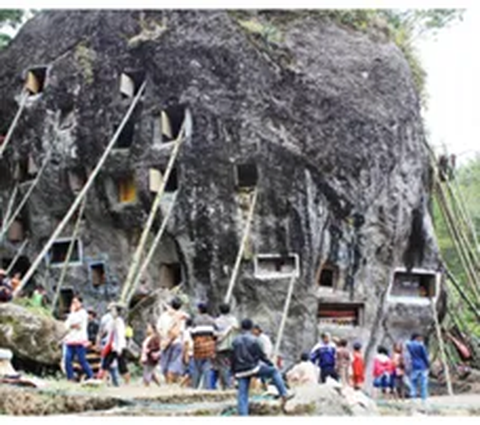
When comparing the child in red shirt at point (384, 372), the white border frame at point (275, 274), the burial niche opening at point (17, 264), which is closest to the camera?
the child in red shirt at point (384, 372)

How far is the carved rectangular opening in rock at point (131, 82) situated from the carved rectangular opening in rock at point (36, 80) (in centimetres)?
271

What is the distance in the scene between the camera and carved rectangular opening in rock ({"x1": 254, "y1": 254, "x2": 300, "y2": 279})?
48.9ft

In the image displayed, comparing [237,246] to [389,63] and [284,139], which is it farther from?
[389,63]

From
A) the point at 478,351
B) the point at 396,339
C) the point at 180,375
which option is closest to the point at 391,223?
the point at 396,339

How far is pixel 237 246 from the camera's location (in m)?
15.0

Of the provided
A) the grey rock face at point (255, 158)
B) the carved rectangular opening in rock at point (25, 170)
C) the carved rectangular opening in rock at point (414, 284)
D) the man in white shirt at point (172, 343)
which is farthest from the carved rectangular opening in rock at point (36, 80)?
the carved rectangular opening in rock at point (414, 284)

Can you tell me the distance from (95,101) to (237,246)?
5.18 meters

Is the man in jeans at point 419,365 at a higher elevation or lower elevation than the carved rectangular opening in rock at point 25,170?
lower

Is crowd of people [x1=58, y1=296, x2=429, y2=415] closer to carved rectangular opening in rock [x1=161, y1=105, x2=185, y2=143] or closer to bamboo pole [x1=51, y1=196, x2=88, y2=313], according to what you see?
bamboo pole [x1=51, y1=196, x2=88, y2=313]

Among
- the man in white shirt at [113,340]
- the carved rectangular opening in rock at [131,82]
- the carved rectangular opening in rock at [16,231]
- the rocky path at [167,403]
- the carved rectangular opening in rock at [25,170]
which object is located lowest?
the rocky path at [167,403]

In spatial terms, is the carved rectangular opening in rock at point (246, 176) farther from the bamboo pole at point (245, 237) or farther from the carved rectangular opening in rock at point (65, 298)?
the carved rectangular opening in rock at point (65, 298)

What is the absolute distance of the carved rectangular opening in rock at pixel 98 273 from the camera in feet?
54.6

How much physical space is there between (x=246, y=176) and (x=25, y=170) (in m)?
6.22

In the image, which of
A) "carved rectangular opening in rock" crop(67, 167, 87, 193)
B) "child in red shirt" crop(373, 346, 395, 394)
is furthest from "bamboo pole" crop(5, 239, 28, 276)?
"child in red shirt" crop(373, 346, 395, 394)
